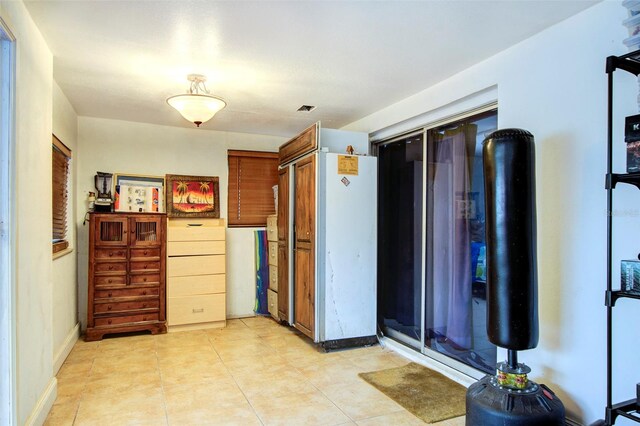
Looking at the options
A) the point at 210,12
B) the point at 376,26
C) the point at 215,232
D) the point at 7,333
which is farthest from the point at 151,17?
the point at 215,232

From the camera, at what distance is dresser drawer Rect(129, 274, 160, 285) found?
438 centimetres

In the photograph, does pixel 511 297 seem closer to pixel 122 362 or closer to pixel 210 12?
pixel 210 12

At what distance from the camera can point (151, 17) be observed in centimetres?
230

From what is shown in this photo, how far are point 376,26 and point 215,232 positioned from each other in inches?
123

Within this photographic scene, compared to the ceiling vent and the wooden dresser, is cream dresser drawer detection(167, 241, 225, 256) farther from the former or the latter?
the ceiling vent

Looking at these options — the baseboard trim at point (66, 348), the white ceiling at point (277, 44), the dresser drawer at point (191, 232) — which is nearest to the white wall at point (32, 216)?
the white ceiling at point (277, 44)

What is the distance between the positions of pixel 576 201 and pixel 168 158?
434 centimetres

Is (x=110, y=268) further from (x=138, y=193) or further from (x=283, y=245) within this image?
(x=283, y=245)

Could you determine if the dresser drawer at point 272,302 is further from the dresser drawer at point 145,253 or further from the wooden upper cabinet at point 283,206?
the dresser drawer at point 145,253

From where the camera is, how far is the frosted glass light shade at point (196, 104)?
311cm

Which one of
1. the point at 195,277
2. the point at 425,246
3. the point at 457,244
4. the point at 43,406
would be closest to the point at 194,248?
the point at 195,277

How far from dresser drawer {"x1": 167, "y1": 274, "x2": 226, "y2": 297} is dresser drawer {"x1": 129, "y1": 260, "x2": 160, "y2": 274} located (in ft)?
0.69

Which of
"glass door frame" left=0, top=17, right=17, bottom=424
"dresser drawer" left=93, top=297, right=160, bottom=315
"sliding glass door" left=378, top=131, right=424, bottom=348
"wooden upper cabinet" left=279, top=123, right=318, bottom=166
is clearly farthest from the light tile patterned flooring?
"wooden upper cabinet" left=279, top=123, right=318, bottom=166

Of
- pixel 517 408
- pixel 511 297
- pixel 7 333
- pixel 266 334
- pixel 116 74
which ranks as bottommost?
pixel 266 334
